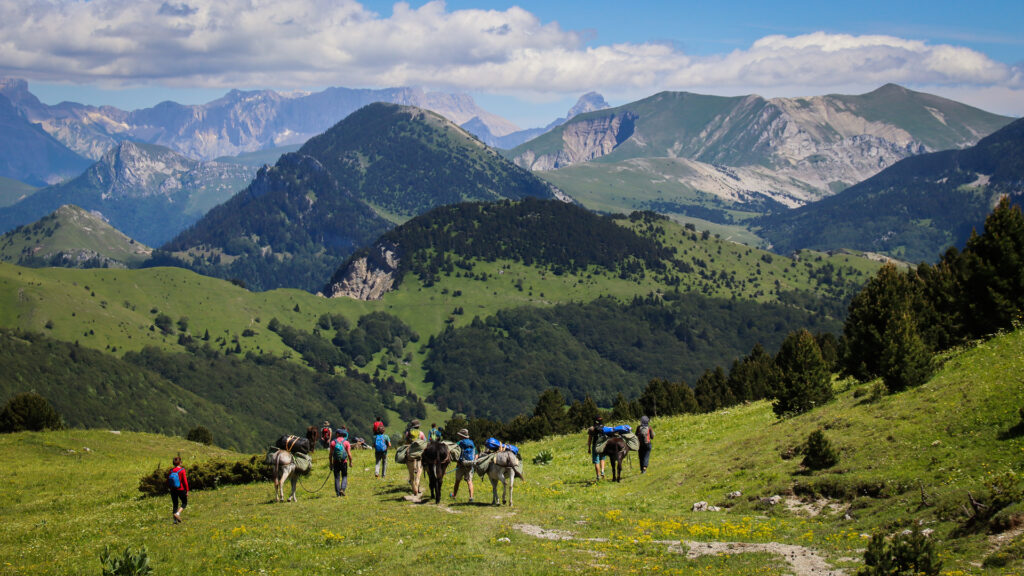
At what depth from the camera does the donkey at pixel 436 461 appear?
3241 cm

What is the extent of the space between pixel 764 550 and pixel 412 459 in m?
16.3

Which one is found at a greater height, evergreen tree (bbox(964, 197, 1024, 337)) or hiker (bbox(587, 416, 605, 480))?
evergreen tree (bbox(964, 197, 1024, 337))

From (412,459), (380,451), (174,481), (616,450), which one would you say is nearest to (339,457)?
(412,459)

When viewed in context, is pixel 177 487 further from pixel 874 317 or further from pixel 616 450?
pixel 874 317

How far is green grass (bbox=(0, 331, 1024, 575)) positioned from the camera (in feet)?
73.9

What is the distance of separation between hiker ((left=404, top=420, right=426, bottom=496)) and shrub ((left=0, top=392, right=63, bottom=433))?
39.1 meters

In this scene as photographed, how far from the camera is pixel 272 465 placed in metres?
34.2

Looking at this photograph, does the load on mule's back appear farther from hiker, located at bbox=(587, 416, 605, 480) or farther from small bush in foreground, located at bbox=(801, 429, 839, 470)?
small bush in foreground, located at bbox=(801, 429, 839, 470)

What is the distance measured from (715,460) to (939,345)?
2433 cm

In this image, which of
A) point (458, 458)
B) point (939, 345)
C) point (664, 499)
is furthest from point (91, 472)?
point (939, 345)

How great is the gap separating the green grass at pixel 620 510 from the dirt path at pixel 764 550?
43cm

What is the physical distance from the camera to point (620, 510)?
3066 cm

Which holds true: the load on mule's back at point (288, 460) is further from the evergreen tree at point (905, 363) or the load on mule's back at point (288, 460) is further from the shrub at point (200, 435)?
the shrub at point (200, 435)

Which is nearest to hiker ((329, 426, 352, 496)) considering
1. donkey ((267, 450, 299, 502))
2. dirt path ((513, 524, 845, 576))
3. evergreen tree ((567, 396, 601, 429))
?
donkey ((267, 450, 299, 502))
